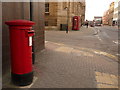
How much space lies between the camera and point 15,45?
3834 millimetres

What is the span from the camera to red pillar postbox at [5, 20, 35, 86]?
12.3 feet

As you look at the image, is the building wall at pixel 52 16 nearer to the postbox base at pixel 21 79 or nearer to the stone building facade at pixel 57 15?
the stone building facade at pixel 57 15

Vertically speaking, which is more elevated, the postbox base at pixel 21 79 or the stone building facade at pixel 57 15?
the stone building facade at pixel 57 15

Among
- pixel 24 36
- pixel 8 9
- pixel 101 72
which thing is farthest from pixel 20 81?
pixel 101 72

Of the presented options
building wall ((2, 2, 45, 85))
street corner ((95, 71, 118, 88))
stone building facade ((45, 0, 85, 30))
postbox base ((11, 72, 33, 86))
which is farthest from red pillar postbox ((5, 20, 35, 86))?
stone building facade ((45, 0, 85, 30))

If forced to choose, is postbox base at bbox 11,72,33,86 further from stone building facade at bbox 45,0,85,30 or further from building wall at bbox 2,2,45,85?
stone building facade at bbox 45,0,85,30

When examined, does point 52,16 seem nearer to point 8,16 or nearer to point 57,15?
→ point 57,15

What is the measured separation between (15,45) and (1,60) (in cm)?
78

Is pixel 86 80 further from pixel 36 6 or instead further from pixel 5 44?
pixel 36 6

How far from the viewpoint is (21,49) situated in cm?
383

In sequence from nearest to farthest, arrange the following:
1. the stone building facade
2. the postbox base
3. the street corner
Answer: the postbox base < the street corner < the stone building facade

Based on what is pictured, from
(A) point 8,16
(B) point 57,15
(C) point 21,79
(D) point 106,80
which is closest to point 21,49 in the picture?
(C) point 21,79

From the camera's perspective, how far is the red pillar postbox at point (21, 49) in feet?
12.3

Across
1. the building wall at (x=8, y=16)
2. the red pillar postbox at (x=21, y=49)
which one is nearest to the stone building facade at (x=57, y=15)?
the building wall at (x=8, y=16)
